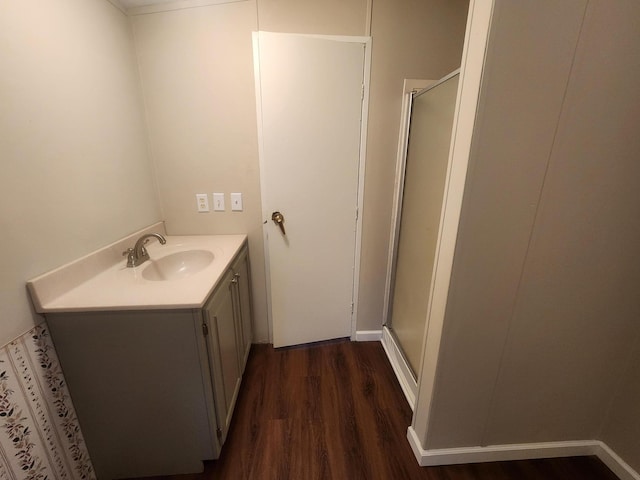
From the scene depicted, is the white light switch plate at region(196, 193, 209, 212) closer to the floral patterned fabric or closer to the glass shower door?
the floral patterned fabric

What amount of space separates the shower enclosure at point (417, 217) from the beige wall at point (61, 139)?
1602 mm

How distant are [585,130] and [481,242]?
49 centimetres

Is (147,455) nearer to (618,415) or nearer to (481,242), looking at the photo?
(481,242)

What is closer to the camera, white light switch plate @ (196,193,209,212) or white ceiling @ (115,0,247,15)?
white ceiling @ (115,0,247,15)

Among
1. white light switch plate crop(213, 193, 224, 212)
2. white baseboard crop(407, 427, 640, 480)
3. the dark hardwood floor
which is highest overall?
white light switch plate crop(213, 193, 224, 212)

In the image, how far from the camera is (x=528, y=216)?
0.93 meters

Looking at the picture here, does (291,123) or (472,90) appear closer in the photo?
(472,90)

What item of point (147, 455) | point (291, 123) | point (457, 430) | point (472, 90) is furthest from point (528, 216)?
point (147, 455)

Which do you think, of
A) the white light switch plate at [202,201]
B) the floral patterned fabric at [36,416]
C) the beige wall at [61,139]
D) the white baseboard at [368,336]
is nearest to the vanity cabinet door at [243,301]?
the white light switch plate at [202,201]

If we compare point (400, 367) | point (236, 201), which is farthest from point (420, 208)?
point (236, 201)

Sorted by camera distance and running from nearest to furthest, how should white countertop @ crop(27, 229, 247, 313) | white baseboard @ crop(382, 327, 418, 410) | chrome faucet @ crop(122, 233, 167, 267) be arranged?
white countertop @ crop(27, 229, 247, 313)
chrome faucet @ crop(122, 233, 167, 267)
white baseboard @ crop(382, 327, 418, 410)

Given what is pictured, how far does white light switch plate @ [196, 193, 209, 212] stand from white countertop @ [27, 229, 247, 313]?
0.50 m

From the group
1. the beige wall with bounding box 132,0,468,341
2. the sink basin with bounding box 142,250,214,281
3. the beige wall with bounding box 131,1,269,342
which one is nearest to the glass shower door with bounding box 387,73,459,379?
the beige wall with bounding box 132,0,468,341

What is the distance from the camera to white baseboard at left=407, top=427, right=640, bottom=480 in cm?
122
